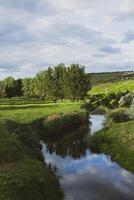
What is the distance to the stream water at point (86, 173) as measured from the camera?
28197 mm

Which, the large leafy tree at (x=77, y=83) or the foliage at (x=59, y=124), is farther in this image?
the large leafy tree at (x=77, y=83)

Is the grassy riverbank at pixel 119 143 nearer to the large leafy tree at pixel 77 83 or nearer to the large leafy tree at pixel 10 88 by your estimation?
the large leafy tree at pixel 77 83

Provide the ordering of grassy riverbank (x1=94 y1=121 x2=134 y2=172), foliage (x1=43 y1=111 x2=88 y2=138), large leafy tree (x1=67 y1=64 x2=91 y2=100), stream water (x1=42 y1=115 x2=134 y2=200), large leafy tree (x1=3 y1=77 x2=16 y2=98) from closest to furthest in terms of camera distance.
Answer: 1. stream water (x1=42 y1=115 x2=134 y2=200)
2. grassy riverbank (x1=94 y1=121 x2=134 y2=172)
3. foliage (x1=43 y1=111 x2=88 y2=138)
4. large leafy tree (x1=67 y1=64 x2=91 y2=100)
5. large leafy tree (x1=3 y1=77 x2=16 y2=98)

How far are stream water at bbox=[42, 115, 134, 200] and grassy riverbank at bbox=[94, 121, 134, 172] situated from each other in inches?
43.0

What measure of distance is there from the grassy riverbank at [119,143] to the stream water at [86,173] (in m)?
1.09

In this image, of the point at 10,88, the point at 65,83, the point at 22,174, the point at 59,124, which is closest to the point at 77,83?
the point at 65,83

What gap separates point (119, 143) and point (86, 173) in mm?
12696

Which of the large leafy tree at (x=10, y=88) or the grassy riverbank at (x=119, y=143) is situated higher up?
the large leafy tree at (x=10, y=88)

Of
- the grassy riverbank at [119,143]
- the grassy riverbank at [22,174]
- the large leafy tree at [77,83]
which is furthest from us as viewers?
the large leafy tree at [77,83]

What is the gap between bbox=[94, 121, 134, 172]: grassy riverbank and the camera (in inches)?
1527

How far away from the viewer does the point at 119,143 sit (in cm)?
4641

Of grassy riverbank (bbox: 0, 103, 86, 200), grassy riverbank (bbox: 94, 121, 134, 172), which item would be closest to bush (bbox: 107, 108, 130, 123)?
grassy riverbank (bbox: 94, 121, 134, 172)

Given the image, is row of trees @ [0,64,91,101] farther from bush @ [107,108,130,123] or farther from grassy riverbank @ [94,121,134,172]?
grassy riverbank @ [94,121,134,172]

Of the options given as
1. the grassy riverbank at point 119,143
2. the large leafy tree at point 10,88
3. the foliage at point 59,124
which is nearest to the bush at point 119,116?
the foliage at point 59,124
